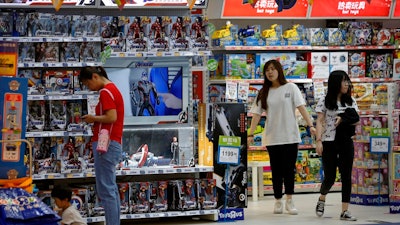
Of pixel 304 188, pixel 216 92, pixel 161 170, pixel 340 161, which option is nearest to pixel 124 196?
pixel 161 170

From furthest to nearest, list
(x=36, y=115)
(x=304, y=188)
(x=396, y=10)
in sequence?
(x=396, y=10) → (x=304, y=188) → (x=36, y=115)

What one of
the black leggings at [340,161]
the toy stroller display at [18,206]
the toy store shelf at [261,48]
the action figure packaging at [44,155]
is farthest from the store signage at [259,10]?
the toy stroller display at [18,206]

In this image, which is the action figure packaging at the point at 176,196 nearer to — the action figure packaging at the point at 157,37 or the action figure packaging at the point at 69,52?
the action figure packaging at the point at 157,37

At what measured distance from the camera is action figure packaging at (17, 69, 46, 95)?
29.1 ft

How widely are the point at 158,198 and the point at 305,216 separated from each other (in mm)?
1673

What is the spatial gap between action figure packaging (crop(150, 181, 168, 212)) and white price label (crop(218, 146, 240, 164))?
676 mm

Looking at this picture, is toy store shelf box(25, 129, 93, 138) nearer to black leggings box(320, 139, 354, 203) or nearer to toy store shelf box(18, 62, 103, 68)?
toy store shelf box(18, 62, 103, 68)

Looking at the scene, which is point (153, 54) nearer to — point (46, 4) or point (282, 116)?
point (46, 4)

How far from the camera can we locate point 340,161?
31.7 feet

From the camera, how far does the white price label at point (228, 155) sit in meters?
9.52

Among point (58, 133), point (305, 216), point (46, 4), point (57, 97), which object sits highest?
point (46, 4)

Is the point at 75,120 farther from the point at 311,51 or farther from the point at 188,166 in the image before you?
the point at 311,51

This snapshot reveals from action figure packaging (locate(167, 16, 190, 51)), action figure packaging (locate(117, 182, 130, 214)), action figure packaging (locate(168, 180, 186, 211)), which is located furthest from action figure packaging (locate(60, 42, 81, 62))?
action figure packaging (locate(168, 180, 186, 211))

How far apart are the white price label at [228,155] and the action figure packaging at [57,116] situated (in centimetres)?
161
